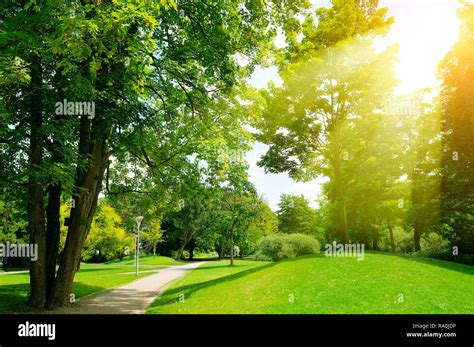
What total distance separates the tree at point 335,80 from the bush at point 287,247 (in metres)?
8.98

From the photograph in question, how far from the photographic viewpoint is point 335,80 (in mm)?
24938

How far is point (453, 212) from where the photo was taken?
93.3 feet

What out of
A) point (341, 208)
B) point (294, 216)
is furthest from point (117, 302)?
point (294, 216)

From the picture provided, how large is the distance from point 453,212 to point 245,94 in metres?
19.8

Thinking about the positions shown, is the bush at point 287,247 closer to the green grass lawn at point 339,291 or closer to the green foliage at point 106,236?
the green foliage at point 106,236

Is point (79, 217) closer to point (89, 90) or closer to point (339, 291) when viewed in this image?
point (89, 90)

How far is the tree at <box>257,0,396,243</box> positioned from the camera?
24.4 metres

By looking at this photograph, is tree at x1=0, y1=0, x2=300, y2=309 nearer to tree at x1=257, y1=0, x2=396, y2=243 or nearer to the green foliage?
tree at x1=257, y1=0, x2=396, y2=243

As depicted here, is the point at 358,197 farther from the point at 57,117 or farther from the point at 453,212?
the point at 57,117

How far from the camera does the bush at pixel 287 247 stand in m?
33.9

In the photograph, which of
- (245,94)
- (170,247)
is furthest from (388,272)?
(170,247)

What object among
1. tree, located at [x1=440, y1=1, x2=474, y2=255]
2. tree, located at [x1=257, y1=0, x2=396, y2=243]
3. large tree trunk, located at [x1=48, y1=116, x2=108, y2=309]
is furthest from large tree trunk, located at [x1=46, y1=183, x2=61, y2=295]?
tree, located at [x1=440, y1=1, x2=474, y2=255]

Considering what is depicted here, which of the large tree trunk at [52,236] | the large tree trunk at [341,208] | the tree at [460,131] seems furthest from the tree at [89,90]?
the tree at [460,131]

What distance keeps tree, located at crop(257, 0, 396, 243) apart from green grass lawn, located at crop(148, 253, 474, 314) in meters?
9.02
